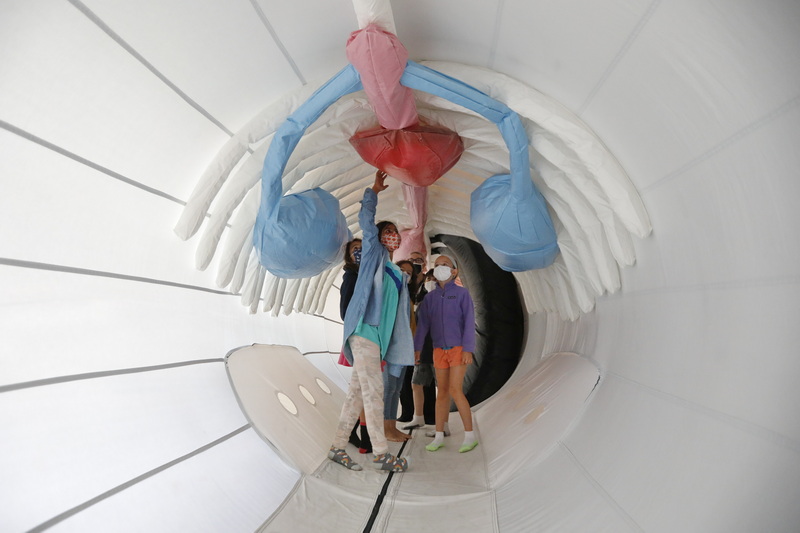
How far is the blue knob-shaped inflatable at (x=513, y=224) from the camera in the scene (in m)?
3.64

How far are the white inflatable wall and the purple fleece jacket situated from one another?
1283 millimetres

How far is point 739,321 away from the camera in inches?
75.8

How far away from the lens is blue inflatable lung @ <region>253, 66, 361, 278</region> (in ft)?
9.76

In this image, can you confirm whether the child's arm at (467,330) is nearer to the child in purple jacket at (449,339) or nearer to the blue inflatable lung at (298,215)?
the child in purple jacket at (449,339)

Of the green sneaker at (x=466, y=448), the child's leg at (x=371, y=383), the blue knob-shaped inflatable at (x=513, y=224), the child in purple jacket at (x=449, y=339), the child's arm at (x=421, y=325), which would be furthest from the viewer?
the child's arm at (x=421, y=325)

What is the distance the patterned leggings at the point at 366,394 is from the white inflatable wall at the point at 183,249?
54 centimetres

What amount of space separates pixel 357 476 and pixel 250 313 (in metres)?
1.96

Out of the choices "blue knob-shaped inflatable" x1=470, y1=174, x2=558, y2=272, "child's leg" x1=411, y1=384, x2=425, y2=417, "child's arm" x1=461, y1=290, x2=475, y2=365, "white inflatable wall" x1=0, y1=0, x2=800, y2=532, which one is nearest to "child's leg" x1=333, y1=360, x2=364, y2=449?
"white inflatable wall" x1=0, y1=0, x2=800, y2=532

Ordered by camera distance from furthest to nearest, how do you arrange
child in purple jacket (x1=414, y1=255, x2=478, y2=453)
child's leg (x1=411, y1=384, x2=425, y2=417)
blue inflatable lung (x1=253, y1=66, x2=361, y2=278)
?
child's leg (x1=411, y1=384, x2=425, y2=417) < child in purple jacket (x1=414, y1=255, x2=478, y2=453) < blue inflatable lung (x1=253, y1=66, x2=361, y2=278)

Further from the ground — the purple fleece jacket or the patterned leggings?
the purple fleece jacket

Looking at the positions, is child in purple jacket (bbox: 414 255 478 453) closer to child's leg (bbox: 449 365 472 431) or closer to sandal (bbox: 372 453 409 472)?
child's leg (bbox: 449 365 472 431)

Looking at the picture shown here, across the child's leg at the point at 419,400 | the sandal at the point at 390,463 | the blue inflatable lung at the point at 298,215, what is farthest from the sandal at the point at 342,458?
the child's leg at the point at 419,400

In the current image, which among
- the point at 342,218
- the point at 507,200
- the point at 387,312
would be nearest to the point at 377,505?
the point at 387,312

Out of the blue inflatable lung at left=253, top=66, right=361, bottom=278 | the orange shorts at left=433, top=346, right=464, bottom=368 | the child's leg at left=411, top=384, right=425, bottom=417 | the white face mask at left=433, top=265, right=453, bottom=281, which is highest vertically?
the blue inflatable lung at left=253, top=66, right=361, bottom=278
